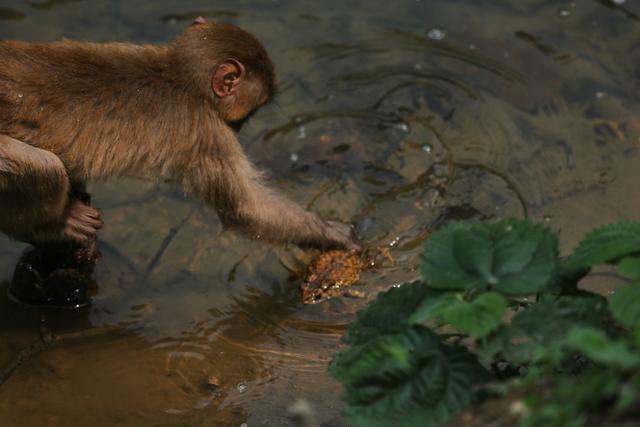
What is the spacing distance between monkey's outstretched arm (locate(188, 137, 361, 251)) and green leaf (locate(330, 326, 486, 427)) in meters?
2.59

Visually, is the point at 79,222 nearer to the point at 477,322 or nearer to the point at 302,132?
the point at 302,132

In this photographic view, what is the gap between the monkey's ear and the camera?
225 inches

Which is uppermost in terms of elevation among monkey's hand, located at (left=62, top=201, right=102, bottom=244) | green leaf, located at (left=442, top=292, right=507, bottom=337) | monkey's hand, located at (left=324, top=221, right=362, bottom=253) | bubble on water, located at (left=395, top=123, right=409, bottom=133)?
green leaf, located at (left=442, top=292, right=507, bottom=337)

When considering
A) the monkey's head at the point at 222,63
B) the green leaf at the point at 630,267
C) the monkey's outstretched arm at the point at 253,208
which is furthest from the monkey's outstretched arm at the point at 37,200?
the green leaf at the point at 630,267

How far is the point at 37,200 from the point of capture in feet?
17.4

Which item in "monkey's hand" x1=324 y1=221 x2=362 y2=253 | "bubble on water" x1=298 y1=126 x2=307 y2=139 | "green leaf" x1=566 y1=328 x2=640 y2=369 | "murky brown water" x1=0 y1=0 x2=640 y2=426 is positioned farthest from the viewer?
"bubble on water" x1=298 y1=126 x2=307 y2=139

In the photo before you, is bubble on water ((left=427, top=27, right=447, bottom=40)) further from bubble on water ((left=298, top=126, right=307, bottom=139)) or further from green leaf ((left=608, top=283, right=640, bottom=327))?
green leaf ((left=608, top=283, right=640, bottom=327))

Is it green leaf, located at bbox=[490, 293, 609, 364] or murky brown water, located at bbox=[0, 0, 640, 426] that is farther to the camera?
murky brown water, located at bbox=[0, 0, 640, 426]

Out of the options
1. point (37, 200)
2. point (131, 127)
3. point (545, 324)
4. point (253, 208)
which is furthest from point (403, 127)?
point (545, 324)

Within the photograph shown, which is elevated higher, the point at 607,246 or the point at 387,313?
the point at 607,246

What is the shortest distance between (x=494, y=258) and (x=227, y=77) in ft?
8.92

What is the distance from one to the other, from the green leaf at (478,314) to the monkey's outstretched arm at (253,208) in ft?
9.16

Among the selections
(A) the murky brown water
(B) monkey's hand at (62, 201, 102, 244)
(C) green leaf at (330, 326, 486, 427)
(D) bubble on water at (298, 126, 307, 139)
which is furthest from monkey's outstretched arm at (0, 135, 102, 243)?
(C) green leaf at (330, 326, 486, 427)

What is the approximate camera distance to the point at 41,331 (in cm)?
611
